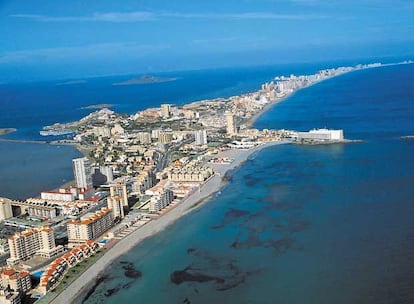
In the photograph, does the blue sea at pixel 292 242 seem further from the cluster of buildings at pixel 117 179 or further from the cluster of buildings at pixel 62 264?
the cluster of buildings at pixel 117 179

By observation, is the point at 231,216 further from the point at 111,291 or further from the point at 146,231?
the point at 111,291

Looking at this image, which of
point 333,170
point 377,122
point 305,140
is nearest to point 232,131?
point 305,140

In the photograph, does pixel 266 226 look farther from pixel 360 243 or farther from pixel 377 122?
pixel 377 122

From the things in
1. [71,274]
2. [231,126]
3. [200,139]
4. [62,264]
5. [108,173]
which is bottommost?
[71,274]

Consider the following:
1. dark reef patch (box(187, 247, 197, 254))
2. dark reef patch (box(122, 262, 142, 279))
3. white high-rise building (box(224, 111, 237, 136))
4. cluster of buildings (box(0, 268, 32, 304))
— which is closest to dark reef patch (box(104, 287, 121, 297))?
dark reef patch (box(122, 262, 142, 279))

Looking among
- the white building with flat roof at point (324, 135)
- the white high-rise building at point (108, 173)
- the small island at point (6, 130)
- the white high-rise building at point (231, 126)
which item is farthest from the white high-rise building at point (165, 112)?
the white high-rise building at point (108, 173)

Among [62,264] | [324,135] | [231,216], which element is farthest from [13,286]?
[324,135]
